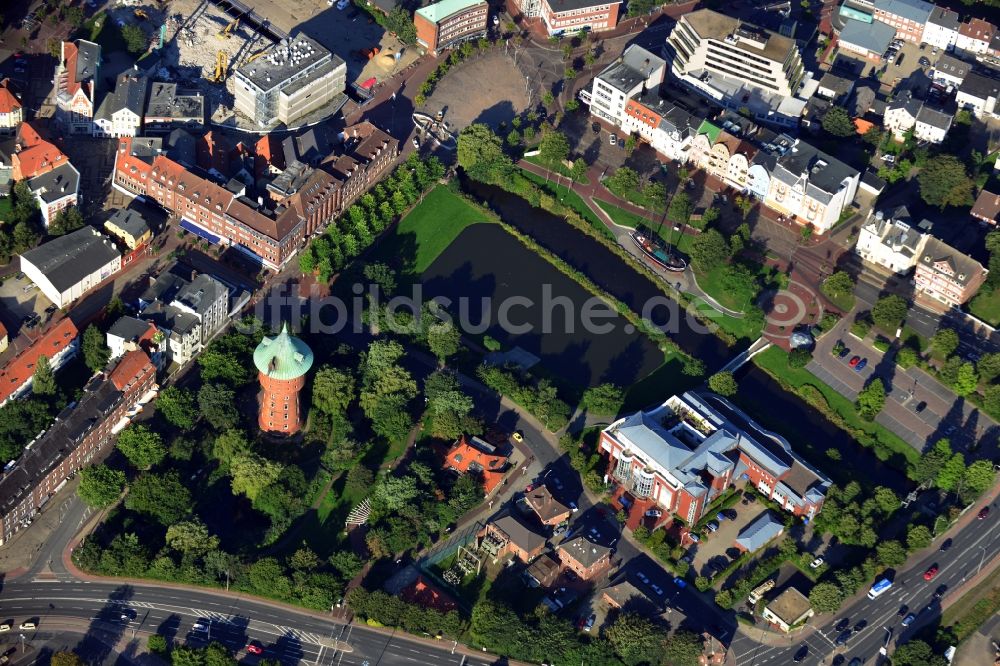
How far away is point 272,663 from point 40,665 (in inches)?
1252

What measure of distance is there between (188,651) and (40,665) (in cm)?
2052

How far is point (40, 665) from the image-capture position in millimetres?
199875

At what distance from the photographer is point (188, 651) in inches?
7844

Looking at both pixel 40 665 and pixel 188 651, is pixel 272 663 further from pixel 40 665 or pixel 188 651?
pixel 40 665

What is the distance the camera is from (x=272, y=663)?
200 meters

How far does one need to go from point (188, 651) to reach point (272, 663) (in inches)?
454

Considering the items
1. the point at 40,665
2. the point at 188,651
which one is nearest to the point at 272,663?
the point at 188,651
